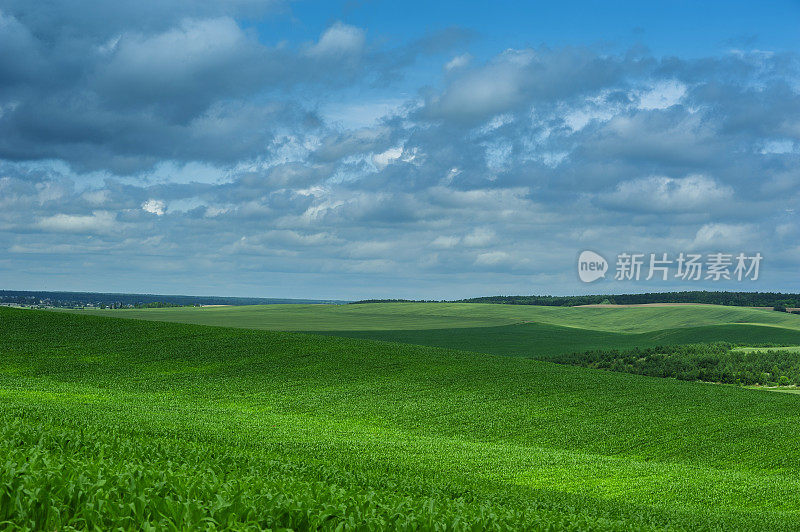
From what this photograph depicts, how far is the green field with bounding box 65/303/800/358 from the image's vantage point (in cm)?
10256

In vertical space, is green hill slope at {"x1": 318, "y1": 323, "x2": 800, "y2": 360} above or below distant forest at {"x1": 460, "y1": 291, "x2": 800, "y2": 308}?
below

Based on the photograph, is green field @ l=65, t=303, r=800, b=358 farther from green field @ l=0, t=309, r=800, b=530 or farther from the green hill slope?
green field @ l=0, t=309, r=800, b=530

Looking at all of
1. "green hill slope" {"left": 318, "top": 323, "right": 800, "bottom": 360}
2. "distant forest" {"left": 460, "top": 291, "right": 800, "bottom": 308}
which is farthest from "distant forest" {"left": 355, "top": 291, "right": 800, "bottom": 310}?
"green hill slope" {"left": 318, "top": 323, "right": 800, "bottom": 360}

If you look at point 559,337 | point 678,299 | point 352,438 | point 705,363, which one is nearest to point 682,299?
point 678,299

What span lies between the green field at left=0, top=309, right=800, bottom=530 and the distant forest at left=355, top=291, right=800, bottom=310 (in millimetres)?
115020

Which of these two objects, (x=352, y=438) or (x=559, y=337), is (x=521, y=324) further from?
(x=352, y=438)

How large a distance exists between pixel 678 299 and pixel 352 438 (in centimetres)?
14934

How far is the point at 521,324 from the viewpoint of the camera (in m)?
132

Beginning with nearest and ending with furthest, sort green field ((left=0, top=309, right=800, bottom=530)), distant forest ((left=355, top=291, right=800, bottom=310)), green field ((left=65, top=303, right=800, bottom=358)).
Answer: green field ((left=0, top=309, right=800, bottom=530)), green field ((left=65, top=303, right=800, bottom=358)), distant forest ((left=355, top=291, right=800, bottom=310))

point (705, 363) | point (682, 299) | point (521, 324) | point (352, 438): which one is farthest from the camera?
point (682, 299)

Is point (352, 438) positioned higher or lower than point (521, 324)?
lower

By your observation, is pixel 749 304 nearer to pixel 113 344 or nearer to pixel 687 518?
pixel 113 344

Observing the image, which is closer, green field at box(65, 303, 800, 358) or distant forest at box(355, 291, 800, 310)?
green field at box(65, 303, 800, 358)

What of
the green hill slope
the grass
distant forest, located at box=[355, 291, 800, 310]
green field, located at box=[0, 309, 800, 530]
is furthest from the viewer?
distant forest, located at box=[355, 291, 800, 310]
